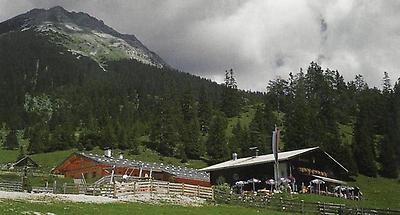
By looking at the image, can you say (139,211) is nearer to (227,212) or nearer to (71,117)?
(227,212)

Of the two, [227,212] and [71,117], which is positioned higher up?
[71,117]

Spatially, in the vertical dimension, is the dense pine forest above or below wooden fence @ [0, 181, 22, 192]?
above

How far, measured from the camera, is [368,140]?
127m

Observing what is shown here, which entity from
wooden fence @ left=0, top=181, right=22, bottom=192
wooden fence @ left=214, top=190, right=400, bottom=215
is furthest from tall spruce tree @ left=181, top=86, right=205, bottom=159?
wooden fence @ left=214, top=190, right=400, bottom=215

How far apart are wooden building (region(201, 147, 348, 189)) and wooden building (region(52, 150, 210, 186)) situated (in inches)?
162

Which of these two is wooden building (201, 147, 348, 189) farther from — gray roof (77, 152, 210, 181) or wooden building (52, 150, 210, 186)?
wooden building (52, 150, 210, 186)

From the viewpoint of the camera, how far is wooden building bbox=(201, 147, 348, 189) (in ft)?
253

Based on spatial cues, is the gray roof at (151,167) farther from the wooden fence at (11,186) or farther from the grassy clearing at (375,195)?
the grassy clearing at (375,195)

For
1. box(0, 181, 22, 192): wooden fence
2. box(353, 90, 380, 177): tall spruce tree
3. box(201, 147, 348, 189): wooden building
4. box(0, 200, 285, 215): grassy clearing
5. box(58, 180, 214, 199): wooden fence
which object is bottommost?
box(0, 200, 285, 215): grassy clearing

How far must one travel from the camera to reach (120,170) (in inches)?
3115

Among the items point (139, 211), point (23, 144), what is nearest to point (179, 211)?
point (139, 211)

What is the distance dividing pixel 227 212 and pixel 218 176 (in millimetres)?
43884

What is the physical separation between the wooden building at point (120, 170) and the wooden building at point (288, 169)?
4.12 meters

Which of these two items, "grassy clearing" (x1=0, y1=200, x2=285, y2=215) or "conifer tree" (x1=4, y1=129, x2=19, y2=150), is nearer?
"grassy clearing" (x1=0, y1=200, x2=285, y2=215)
